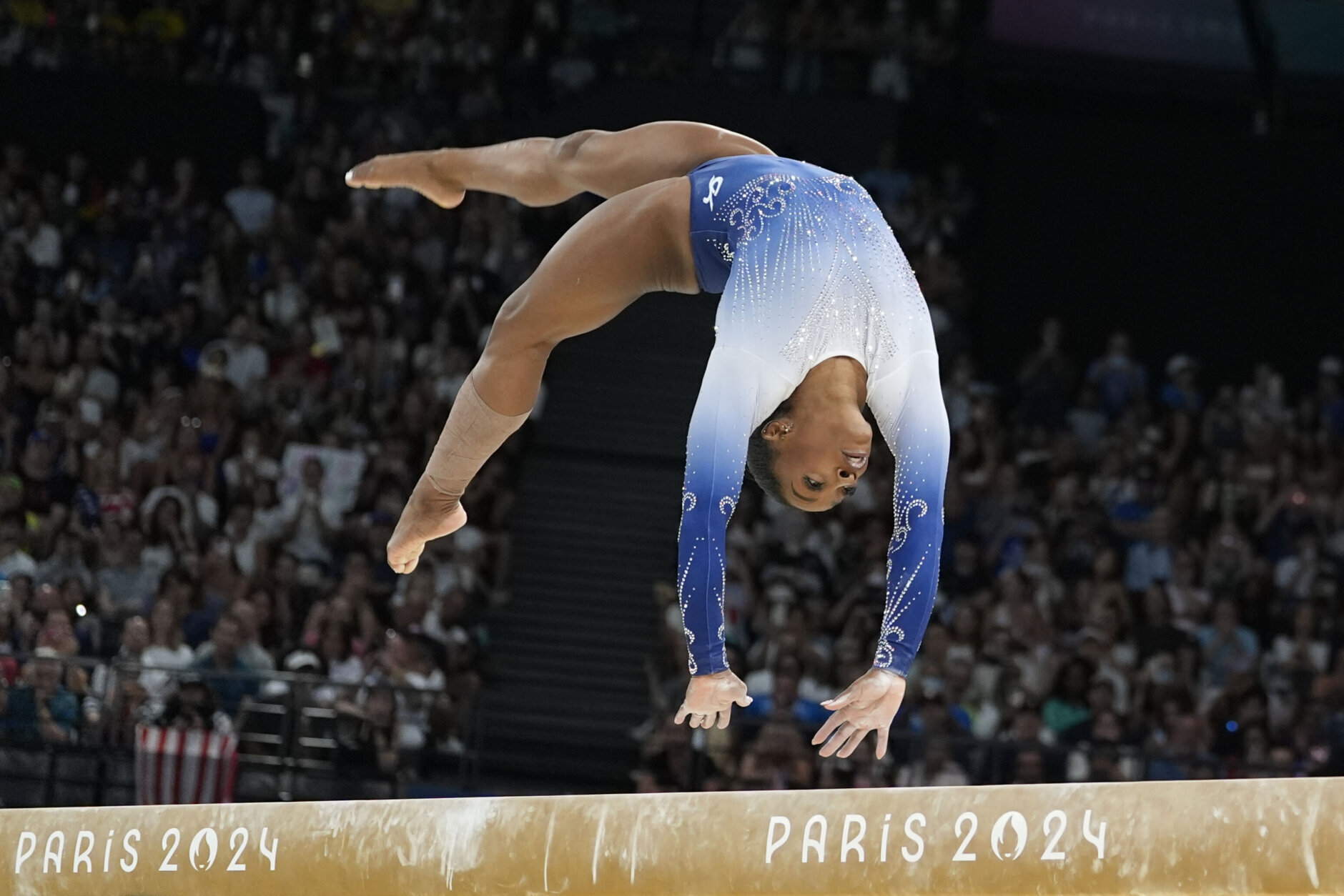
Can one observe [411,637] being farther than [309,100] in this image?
No

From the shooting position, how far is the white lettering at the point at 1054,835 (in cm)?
398

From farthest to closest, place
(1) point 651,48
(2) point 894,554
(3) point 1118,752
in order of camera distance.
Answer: (1) point 651,48, (3) point 1118,752, (2) point 894,554

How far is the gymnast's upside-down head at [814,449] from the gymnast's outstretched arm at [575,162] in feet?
3.75

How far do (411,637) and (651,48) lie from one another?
22.1 ft

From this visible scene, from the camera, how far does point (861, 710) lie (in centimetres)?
415

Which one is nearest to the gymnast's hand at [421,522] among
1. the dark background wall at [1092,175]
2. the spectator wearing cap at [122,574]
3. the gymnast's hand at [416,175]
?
the gymnast's hand at [416,175]

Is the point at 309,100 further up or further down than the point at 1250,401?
further up

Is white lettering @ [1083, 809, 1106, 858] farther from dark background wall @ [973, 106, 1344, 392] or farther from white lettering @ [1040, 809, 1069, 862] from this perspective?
dark background wall @ [973, 106, 1344, 392]

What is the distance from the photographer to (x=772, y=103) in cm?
1452

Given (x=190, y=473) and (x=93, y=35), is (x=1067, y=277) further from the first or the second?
(x=93, y=35)

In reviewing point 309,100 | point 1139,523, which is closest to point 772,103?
point 309,100

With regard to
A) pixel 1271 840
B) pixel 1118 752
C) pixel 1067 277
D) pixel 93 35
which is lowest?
pixel 1118 752

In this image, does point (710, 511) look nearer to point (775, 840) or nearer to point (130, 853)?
point (775, 840)

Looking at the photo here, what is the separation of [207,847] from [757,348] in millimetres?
2014
